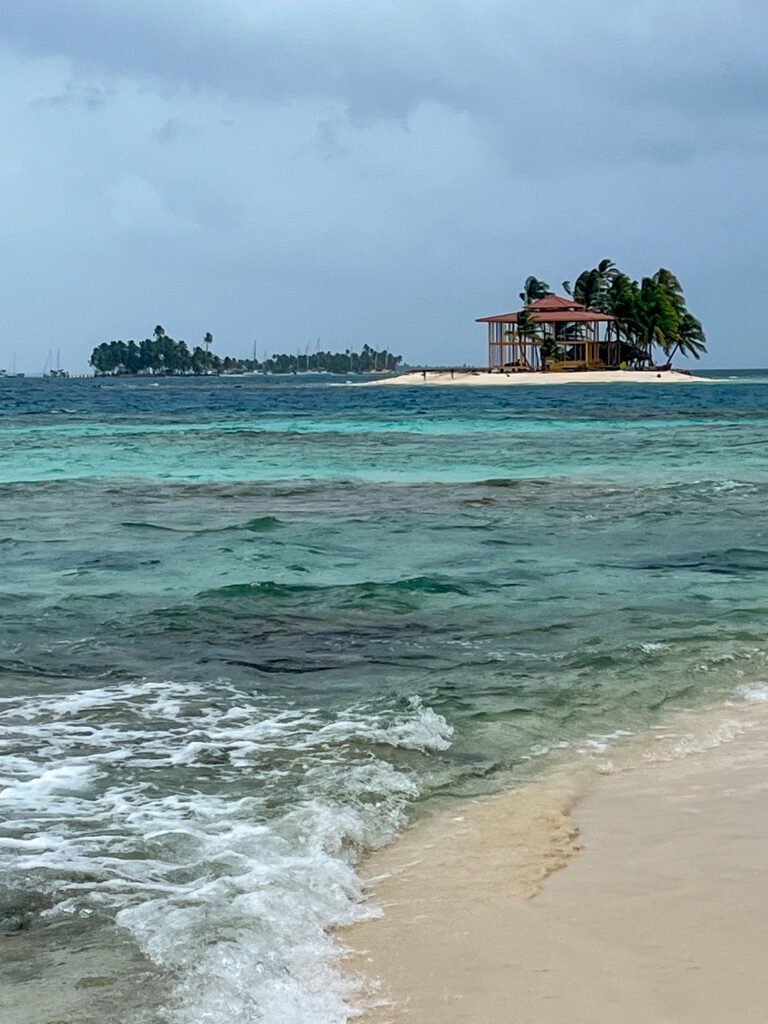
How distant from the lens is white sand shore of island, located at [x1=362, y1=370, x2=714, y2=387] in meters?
91.8

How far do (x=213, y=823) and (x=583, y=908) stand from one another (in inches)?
67.9

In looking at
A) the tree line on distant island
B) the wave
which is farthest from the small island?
the wave

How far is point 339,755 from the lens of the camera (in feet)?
20.5

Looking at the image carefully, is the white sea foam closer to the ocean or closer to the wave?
the ocean

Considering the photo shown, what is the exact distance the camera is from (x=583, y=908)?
429 cm

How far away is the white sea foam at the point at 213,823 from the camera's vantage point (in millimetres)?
3943

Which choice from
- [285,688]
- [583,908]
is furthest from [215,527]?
[583,908]

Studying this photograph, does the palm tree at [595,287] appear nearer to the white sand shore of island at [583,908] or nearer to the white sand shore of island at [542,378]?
the white sand shore of island at [542,378]

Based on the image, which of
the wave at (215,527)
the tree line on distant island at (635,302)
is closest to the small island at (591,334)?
the tree line on distant island at (635,302)

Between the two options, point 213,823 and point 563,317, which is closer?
point 213,823

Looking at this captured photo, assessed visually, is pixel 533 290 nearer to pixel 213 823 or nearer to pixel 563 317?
pixel 563 317

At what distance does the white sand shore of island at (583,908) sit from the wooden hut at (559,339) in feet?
295

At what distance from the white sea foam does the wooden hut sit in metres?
88.7

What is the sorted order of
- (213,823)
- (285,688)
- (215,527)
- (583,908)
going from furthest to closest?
(215,527) → (285,688) → (213,823) → (583,908)
